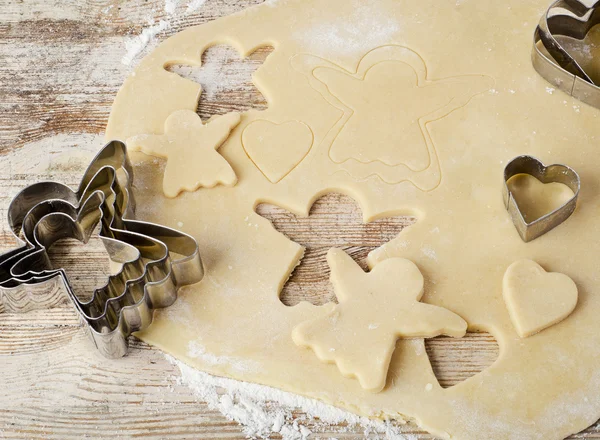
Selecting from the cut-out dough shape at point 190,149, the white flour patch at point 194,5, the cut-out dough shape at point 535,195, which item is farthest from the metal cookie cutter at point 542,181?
the white flour patch at point 194,5

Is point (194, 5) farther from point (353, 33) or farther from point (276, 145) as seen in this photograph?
point (276, 145)

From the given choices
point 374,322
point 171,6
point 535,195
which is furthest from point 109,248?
point 535,195

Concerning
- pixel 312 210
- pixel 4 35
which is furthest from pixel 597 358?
pixel 4 35

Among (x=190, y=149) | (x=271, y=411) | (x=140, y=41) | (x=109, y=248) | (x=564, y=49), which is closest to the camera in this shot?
(x=271, y=411)

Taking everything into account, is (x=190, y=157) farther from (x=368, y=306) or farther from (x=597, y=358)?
(x=597, y=358)

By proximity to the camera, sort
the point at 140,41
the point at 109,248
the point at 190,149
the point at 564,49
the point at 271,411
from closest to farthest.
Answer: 1. the point at 271,411
2. the point at 109,248
3. the point at 190,149
4. the point at 564,49
5. the point at 140,41

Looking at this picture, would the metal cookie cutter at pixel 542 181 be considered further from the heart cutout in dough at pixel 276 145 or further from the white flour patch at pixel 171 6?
the white flour patch at pixel 171 6
